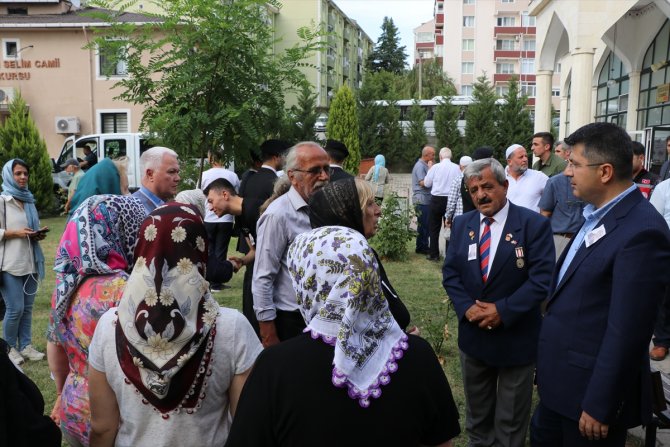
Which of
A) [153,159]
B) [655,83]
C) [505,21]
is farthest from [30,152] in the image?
[505,21]

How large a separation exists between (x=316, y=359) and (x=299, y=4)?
51.6m

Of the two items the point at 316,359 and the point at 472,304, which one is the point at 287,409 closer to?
the point at 316,359

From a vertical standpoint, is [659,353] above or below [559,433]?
below

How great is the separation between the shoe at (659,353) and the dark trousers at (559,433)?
12.0ft

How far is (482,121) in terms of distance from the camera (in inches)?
1390

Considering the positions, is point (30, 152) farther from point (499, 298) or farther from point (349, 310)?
point (349, 310)

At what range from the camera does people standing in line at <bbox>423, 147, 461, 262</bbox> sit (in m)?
11.0

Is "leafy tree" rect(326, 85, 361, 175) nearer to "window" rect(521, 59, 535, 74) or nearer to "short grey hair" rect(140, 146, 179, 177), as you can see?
"short grey hair" rect(140, 146, 179, 177)

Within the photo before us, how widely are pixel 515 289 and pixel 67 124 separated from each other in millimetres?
30045

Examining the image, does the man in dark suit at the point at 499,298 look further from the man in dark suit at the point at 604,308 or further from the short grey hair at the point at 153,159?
the short grey hair at the point at 153,159

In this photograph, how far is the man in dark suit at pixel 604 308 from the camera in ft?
8.10

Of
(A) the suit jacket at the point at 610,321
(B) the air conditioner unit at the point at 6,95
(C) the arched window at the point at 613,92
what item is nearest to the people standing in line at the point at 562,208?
(A) the suit jacket at the point at 610,321

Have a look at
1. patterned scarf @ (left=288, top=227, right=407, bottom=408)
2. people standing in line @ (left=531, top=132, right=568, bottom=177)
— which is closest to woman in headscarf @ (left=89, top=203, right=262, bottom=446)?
patterned scarf @ (left=288, top=227, right=407, bottom=408)

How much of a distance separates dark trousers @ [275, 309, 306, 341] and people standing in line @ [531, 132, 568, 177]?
17.3ft
